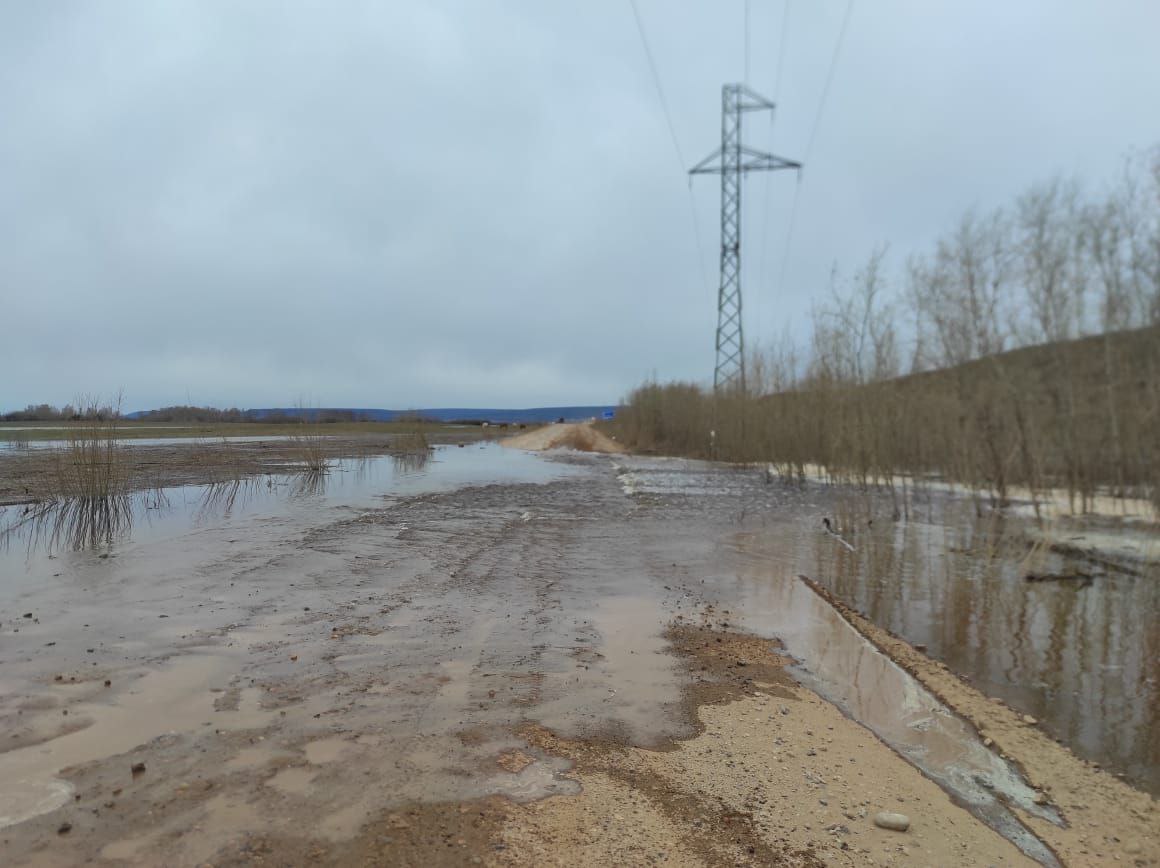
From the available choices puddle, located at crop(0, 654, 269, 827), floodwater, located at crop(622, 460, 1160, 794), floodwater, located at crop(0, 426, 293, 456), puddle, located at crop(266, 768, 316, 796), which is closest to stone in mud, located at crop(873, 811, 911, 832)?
floodwater, located at crop(622, 460, 1160, 794)

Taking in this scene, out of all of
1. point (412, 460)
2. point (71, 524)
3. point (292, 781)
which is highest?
point (412, 460)

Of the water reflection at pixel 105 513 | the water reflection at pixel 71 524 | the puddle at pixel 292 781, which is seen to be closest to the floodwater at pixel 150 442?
the water reflection at pixel 105 513

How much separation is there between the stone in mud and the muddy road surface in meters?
0.02

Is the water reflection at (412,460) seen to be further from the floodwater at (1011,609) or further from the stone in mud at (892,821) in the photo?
the stone in mud at (892,821)

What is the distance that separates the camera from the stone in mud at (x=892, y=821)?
320 centimetres

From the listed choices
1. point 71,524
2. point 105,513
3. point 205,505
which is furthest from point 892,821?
point 205,505

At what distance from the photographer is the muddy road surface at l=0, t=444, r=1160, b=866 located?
9.85 feet

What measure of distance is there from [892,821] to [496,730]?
218 centimetres

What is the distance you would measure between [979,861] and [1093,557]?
1051 centimetres

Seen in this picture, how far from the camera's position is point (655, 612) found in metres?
7.26

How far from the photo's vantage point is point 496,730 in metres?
4.12

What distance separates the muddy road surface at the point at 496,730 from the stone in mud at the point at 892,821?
2cm

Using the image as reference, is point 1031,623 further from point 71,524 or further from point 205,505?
point 205,505

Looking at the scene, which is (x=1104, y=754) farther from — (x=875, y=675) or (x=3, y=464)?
(x=3, y=464)
